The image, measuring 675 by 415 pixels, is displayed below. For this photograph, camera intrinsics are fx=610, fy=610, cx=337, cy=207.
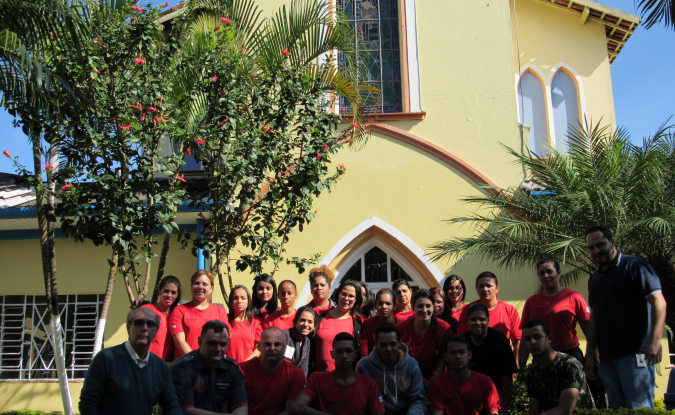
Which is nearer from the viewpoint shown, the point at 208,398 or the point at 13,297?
the point at 208,398

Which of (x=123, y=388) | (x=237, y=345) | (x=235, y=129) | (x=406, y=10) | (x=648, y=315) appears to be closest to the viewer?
(x=123, y=388)

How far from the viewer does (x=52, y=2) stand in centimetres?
566

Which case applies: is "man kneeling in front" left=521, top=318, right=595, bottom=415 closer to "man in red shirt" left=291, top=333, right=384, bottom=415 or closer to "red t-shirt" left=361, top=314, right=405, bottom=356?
"man in red shirt" left=291, top=333, right=384, bottom=415

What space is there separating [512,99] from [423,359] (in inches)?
249

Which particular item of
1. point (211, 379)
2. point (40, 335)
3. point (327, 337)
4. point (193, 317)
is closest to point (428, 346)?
point (327, 337)

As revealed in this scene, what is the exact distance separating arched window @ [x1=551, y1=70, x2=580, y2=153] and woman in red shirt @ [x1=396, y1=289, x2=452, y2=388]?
7187 millimetres

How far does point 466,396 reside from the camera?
5.08 m

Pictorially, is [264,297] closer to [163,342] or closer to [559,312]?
[163,342]

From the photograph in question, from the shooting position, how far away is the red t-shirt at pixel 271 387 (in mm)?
5195

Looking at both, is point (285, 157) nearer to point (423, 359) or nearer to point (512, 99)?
point (423, 359)

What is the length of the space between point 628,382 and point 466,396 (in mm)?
1245

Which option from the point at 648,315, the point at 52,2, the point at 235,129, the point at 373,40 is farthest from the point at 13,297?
the point at 648,315

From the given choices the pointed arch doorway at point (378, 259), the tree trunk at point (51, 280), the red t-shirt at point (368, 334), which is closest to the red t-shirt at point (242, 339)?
the red t-shirt at point (368, 334)

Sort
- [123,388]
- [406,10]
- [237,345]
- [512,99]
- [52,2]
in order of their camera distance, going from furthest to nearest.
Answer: [406,10] < [512,99] < [237,345] < [52,2] < [123,388]
